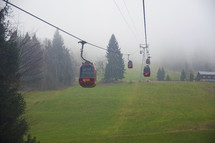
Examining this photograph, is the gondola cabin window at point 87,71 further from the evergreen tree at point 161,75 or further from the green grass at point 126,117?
the evergreen tree at point 161,75

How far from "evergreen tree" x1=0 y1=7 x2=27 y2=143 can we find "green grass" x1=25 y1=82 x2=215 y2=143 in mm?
3938

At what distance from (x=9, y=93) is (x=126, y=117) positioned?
65.2 feet

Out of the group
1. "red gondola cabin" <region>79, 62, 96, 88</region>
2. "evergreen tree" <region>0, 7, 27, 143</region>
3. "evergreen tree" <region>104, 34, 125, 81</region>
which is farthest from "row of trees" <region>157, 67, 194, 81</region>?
"evergreen tree" <region>0, 7, 27, 143</region>

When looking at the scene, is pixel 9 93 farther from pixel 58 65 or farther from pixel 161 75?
pixel 161 75

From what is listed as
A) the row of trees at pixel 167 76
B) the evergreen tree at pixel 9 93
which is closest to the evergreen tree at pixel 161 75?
the row of trees at pixel 167 76

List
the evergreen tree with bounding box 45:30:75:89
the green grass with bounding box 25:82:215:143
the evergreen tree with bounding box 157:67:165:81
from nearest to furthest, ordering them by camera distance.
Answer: the green grass with bounding box 25:82:215:143
the evergreen tree with bounding box 45:30:75:89
the evergreen tree with bounding box 157:67:165:81

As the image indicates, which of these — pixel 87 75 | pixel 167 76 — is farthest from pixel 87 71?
pixel 167 76

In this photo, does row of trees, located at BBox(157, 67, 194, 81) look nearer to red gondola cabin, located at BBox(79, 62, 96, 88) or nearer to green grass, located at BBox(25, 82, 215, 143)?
green grass, located at BBox(25, 82, 215, 143)

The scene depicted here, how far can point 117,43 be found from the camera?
5778cm

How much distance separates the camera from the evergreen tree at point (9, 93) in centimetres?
1003

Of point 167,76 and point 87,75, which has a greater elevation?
point 167,76

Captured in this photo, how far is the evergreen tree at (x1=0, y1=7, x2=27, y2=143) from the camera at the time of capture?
395 inches

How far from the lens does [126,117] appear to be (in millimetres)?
26422

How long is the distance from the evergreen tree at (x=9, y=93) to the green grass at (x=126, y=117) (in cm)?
394
